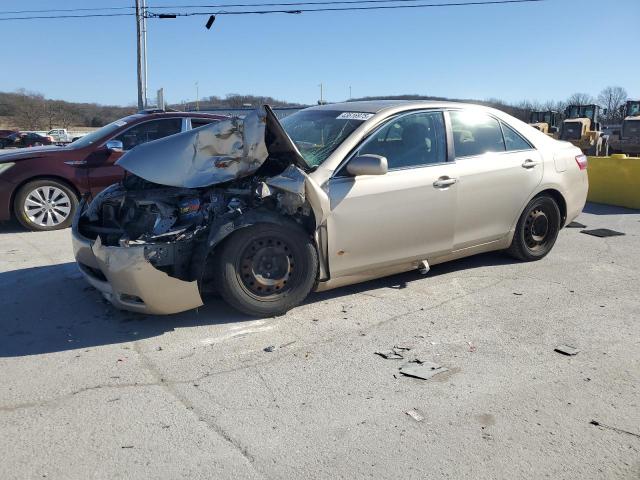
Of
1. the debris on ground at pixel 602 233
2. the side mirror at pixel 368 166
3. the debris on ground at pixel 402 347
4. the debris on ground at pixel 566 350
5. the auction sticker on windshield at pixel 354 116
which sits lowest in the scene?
the debris on ground at pixel 566 350

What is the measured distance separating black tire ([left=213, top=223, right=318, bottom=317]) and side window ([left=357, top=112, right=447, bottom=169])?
100cm

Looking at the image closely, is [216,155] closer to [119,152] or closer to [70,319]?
[70,319]

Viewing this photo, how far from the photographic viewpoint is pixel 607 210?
988cm

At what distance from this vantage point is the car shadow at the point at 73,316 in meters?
3.95

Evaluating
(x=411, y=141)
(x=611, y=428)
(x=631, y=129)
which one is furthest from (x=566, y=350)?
(x=631, y=129)

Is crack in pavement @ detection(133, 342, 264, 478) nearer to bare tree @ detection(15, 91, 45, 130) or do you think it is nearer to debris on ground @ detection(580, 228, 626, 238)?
debris on ground @ detection(580, 228, 626, 238)

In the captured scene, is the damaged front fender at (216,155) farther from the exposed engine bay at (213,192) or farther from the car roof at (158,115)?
the car roof at (158,115)

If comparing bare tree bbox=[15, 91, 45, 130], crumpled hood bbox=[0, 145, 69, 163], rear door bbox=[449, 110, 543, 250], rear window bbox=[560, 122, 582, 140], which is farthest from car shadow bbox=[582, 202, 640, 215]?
bare tree bbox=[15, 91, 45, 130]

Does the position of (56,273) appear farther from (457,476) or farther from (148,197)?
(457,476)

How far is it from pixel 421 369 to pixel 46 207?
6316 millimetres

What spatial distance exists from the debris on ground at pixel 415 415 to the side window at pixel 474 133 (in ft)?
8.97

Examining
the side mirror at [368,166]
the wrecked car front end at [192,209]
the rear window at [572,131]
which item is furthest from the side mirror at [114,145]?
the rear window at [572,131]

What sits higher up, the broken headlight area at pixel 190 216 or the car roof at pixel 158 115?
the car roof at pixel 158 115

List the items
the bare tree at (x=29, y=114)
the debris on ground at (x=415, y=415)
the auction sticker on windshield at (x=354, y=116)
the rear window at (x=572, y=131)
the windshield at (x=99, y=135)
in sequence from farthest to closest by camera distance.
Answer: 1. the bare tree at (x=29, y=114)
2. the rear window at (x=572, y=131)
3. the windshield at (x=99, y=135)
4. the auction sticker on windshield at (x=354, y=116)
5. the debris on ground at (x=415, y=415)
